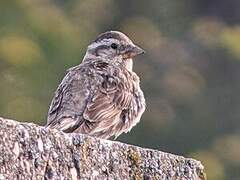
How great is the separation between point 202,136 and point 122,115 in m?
10.7

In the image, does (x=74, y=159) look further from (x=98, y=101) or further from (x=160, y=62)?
(x=160, y=62)

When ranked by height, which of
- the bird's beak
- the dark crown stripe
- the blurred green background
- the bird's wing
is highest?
the blurred green background

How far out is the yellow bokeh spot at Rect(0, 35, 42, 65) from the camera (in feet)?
44.1

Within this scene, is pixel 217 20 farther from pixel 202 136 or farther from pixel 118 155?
pixel 118 155

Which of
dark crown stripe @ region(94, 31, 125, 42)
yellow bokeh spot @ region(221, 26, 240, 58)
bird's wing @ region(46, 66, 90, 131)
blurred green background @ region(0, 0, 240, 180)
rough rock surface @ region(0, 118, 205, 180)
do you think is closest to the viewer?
rough rock surface @ region(0, 118, 205, 180)

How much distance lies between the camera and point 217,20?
21.3m

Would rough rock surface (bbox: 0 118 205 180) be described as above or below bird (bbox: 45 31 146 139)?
below

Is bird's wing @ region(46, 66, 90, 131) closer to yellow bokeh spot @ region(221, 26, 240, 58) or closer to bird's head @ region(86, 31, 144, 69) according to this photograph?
bird's head @ region(86, 31, 144, 69)

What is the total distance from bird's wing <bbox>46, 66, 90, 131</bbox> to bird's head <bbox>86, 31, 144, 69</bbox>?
705mm

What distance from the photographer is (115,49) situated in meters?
7.76

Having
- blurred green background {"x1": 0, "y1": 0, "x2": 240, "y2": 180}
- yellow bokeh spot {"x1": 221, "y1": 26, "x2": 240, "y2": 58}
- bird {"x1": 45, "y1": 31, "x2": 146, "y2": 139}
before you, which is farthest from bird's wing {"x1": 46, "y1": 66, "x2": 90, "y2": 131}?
yellow bokeh spot {"x1": 221, "y1": 26, "x2": 240, "y2": 58}

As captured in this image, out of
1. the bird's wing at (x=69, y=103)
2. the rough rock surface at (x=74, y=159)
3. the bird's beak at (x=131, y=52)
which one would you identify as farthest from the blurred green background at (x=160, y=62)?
the rough rock surface at (x=74, y=159)

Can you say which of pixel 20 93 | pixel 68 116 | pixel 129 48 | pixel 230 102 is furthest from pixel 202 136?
pixel 68 116

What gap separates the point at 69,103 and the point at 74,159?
3220 mm
